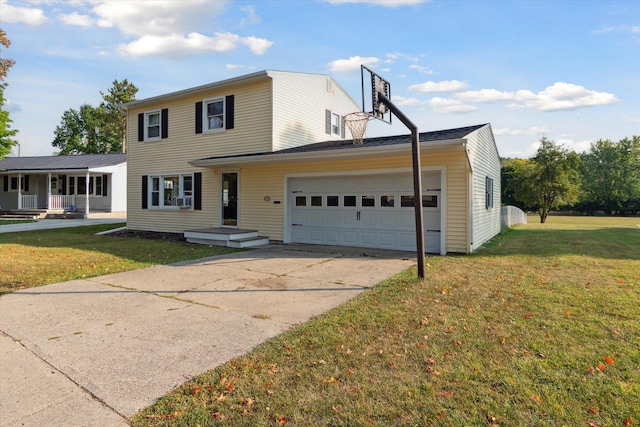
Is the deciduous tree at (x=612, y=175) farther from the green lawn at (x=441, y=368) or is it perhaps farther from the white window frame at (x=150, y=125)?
the green lawn at (x=441, y=368)

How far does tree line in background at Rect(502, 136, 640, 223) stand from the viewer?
27375mm

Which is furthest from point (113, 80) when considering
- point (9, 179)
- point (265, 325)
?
point (265, 325)

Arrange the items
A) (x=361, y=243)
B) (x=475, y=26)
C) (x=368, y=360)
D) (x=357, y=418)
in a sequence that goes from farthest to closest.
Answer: (x=361, y=243) < (x=475, y=26) < (x=368, y=360) < (x=357, y=418)

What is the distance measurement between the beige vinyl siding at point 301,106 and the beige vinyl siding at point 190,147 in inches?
17.5

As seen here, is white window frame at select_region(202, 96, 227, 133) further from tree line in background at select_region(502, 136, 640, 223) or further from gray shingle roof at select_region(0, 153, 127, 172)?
tree line in background at select_region(502, 136, 640, 223)

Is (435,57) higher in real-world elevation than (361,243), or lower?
higher

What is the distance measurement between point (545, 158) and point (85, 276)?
1213 inches

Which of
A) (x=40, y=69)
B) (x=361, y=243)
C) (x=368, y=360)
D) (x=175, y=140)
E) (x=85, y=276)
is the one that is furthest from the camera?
(x=175, y=140)

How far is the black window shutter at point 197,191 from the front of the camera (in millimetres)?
13750

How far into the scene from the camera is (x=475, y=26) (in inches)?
362

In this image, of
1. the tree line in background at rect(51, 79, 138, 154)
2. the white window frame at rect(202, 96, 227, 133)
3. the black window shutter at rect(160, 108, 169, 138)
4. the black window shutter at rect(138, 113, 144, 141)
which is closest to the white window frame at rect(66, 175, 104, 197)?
the black window shutter at rect(138, 113, 144, 141)

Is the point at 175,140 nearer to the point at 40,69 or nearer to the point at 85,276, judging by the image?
the point at 40,69

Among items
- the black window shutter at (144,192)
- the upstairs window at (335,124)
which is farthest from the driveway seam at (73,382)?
the upstairs window at (335,124)

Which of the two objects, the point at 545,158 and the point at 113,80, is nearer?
the point at 545,158
